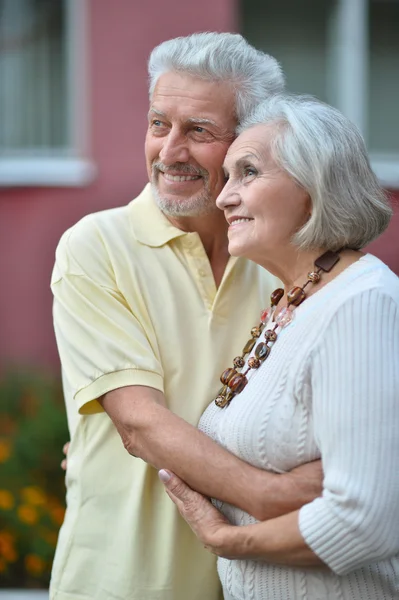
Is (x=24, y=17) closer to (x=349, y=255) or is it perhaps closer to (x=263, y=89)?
(x=263, y=89)

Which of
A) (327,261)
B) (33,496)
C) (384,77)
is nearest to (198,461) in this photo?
(327,261)

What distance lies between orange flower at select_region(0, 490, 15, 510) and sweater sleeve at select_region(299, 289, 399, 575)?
9.76 ft

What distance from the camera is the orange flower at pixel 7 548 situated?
4.84 meters

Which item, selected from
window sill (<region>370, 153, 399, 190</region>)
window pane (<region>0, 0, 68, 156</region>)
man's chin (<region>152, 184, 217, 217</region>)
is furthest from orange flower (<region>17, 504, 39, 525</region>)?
window sill (<region>370, 153, 399, 190</region>)

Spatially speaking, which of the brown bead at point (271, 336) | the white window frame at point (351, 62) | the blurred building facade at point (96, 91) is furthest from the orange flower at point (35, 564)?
the white window frame at point (351, 62)

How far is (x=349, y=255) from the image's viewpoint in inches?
98.8

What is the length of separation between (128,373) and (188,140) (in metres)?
0.65

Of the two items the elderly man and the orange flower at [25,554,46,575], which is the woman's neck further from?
the orange flower at [25,554,46,575]

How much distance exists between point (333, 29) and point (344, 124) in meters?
5.13

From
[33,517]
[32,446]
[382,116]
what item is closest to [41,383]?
[32,446]

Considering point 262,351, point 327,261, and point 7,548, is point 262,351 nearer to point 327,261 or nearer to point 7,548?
point 327,261

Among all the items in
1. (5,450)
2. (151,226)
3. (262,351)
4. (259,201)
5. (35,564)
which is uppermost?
(259,201)

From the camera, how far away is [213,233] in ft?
9.75

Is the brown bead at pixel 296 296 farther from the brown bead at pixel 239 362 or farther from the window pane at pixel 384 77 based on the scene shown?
the window pane at pixel 384 77
